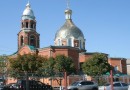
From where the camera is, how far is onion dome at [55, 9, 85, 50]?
245 ft

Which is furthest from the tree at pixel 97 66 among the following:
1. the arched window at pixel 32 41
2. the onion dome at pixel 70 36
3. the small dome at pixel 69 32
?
the arched window at pixel 32 41

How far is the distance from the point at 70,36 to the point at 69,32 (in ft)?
3.93

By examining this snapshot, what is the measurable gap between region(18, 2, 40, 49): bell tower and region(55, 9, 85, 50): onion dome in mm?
5776

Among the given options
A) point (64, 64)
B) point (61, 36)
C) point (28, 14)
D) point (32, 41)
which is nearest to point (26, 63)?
point (64, 64)

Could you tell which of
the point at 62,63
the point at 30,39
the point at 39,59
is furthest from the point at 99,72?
the point at 30,39

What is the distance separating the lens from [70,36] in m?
74.4

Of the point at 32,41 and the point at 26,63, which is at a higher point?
the point at 32,41

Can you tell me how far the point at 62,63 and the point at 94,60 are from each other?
20.4 ft

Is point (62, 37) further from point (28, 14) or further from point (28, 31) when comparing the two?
point (28, 14)

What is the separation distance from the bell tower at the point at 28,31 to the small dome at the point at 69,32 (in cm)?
588

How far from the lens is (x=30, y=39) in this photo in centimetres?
7581

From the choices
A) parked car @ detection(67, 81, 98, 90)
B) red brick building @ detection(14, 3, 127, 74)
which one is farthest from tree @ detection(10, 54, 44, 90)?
parked car @ detection(67, 81, 98, 90)

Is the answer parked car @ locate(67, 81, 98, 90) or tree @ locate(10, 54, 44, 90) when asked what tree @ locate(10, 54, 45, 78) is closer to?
tree @ locate(10, 54, 44, 90)

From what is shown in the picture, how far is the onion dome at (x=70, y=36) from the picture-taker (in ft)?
245
